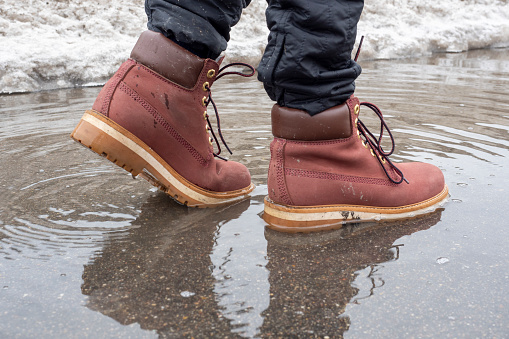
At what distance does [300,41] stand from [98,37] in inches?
154

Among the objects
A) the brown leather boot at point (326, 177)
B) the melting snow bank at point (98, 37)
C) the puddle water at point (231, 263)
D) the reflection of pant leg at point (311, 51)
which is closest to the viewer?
the puddle water at point (231, 263)

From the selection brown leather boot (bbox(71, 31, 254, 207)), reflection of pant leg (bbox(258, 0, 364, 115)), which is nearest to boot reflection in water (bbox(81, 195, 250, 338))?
brown leather boot (bbox(71, 31, 254, 207))

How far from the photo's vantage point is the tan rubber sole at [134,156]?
148 centimetres

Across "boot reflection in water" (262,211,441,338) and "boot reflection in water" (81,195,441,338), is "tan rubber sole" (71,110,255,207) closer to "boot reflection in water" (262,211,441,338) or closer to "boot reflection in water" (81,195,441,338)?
"boot reflection in water" (81,195,441,338)

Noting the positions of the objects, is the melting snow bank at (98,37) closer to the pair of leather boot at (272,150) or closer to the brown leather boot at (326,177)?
the pair of leather boot at (272,150)

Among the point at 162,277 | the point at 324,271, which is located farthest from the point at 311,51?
the point at 162,277

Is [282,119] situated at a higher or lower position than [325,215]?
higher

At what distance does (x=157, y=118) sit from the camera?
Answer: 5.08ft

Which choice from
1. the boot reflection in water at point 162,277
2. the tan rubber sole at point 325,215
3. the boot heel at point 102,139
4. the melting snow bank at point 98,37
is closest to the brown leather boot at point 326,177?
the tan rubber sole at point 325,215

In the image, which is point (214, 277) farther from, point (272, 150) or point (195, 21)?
point (195, 21)

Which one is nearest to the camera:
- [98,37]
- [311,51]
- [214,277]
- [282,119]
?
[214,277]

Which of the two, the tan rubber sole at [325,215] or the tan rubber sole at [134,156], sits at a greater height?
the tan rubber sole at [134,156]

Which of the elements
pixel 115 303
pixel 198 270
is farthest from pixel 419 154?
pixel 115 303

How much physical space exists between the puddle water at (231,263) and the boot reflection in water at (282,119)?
86 millimetres
